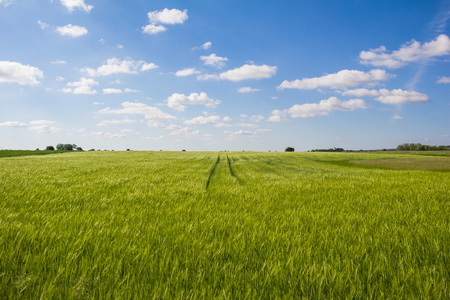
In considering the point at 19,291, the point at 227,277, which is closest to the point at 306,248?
the point at 227,277

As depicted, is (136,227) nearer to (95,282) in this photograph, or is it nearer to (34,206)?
(95,282)

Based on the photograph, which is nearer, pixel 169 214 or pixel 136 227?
pixel 136 227

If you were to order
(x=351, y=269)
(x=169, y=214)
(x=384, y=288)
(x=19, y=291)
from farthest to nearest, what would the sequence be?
(x=169, y=214)
(x=351, y=269)
(x=384, y=288)
(x=19, y=291)

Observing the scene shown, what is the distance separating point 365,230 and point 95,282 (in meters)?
3.48

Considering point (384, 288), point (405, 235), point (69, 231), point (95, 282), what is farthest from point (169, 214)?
point (405, 235)

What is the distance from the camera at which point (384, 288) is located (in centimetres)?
183

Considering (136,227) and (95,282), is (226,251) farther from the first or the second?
(136,227)

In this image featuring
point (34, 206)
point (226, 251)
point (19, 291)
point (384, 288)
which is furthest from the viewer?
point (34, 206)

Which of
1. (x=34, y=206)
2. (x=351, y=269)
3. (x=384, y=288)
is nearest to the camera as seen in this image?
(x=384, y=288)

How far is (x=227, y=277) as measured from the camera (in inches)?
75.3

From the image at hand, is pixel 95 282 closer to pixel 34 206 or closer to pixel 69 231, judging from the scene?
pixel 69 231

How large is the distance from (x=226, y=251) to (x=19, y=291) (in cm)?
180

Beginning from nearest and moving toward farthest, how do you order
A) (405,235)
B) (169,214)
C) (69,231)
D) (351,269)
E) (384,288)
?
(384,288)
(351,269)
(69,231)
(405,235)
(169,214)

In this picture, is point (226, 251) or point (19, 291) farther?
point (226, 251)
